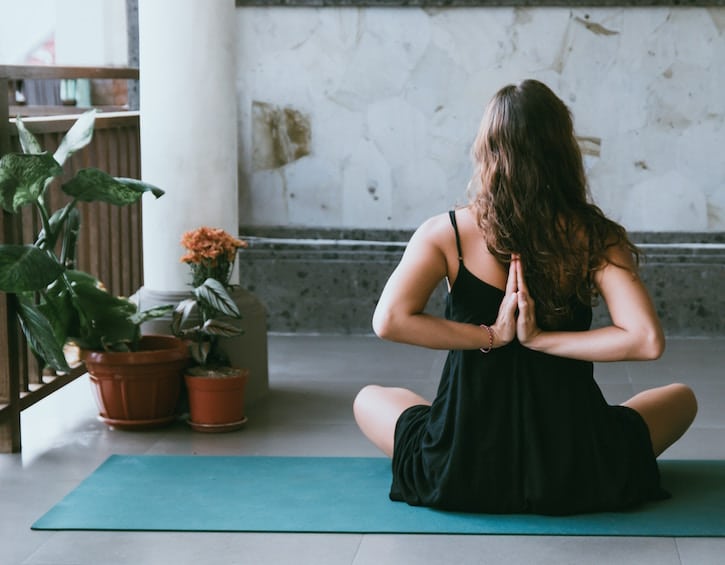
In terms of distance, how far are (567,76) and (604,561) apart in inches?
145

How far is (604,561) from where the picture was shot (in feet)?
9.67

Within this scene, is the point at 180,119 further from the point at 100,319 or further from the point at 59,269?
the point at 59,269

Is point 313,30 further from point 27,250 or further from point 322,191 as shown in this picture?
point 27,250

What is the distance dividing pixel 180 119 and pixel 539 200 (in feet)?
6.31

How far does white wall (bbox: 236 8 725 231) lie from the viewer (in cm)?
619

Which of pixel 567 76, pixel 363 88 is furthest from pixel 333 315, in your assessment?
pixel 567 76

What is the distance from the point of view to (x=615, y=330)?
3160 mm

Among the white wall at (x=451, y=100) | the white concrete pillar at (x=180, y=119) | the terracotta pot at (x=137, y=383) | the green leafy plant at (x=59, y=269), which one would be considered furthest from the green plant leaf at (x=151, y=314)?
the white wall at (x=451, y=100)

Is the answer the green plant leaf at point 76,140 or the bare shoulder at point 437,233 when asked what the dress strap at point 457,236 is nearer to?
the bare shoulder at point 437,233

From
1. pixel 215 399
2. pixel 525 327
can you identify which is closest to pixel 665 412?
pixel 525 327

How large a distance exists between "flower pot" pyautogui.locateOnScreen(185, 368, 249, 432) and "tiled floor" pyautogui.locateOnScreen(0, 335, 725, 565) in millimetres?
58

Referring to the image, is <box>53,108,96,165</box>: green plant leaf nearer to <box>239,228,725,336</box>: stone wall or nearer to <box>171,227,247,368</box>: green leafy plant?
<box>171,227,247,368</box>: green leafy plant

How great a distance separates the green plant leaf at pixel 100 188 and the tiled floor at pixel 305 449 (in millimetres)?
801

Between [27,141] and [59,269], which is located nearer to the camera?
[59,269]
